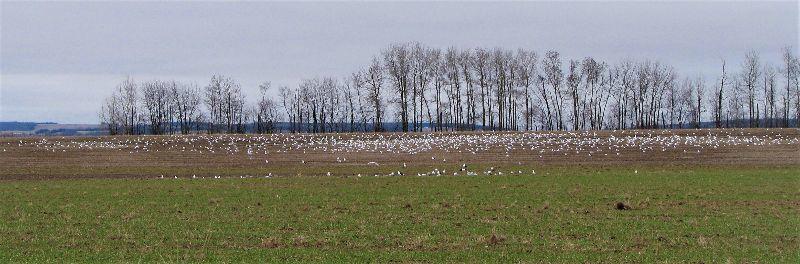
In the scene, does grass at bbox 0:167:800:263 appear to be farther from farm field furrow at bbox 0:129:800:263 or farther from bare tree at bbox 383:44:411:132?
bare tree at bbox 383:44:411:132

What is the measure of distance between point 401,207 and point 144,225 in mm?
6962

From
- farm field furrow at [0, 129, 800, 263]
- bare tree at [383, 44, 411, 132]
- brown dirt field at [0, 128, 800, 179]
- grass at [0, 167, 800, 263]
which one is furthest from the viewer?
bare tree at [383, 44, 411, 132]

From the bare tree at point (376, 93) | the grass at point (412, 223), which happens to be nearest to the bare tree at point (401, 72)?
the bare tree at point (376, 93)

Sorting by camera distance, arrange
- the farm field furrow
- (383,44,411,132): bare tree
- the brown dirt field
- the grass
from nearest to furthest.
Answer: the grass → the farm field furrow → the brown dirt field → (383,44,411,132): bare tree

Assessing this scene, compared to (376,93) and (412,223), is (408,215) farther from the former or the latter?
(376,93)

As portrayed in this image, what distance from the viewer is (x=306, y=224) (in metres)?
17.1

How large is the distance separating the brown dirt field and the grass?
13910mm

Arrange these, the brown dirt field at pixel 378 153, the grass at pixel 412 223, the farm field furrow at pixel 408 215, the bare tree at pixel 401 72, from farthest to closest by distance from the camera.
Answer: the bare tree at pixel 401 72 → the brown dirt field at pixel 378 153 → the farm field furrow at pixel 408 215 → the grass at pixel 412 223

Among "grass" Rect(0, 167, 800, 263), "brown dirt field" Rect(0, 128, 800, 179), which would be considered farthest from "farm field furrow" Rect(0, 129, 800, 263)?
"brown dirt field" Rect(0, 128, 800, 179)

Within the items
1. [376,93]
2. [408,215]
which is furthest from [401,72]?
[408,215]

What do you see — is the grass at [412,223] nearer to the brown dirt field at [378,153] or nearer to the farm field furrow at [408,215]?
the farm field furrow at [408,215]

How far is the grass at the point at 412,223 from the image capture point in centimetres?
1305

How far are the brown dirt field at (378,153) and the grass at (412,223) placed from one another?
13.9 metres

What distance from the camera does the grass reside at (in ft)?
42.8
